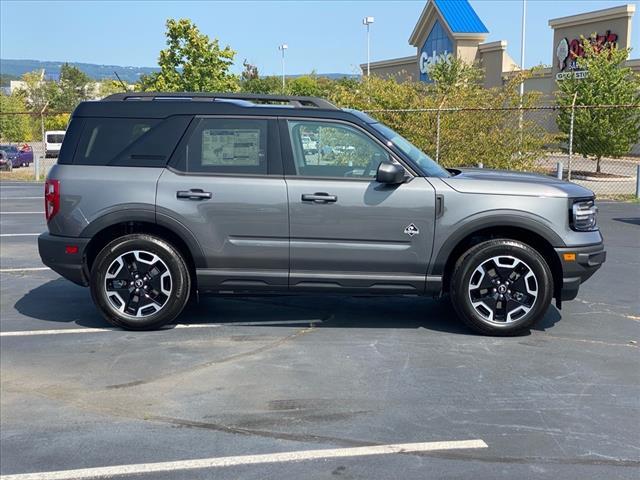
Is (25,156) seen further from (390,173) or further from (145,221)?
(390,173)

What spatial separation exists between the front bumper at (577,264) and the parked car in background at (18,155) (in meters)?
33.7

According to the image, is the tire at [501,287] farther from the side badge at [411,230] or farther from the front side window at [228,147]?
the front side window at [228,147]

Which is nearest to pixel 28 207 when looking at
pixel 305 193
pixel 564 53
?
pixel 305 193

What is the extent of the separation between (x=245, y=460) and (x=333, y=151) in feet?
10.4

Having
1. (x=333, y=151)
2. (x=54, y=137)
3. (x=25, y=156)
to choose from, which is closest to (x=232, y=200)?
(x=333, y=151)

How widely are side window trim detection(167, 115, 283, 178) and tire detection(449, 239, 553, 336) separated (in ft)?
5.76

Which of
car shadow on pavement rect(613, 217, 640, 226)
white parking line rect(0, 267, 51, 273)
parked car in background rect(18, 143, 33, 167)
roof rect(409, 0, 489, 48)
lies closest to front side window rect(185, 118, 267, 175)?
white parking line rect(0, 267, 51, 273)

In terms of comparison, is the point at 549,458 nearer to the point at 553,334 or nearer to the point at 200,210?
the point at 553,334

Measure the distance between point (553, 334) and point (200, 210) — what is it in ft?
10.5

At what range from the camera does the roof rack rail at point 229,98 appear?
6484 mm

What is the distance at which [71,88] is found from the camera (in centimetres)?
6862

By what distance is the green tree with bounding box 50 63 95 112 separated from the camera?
65625mm

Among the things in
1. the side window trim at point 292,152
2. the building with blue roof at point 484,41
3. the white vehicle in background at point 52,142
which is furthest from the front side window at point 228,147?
the white vehicle in background at point 52,142

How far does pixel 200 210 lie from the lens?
611cm
